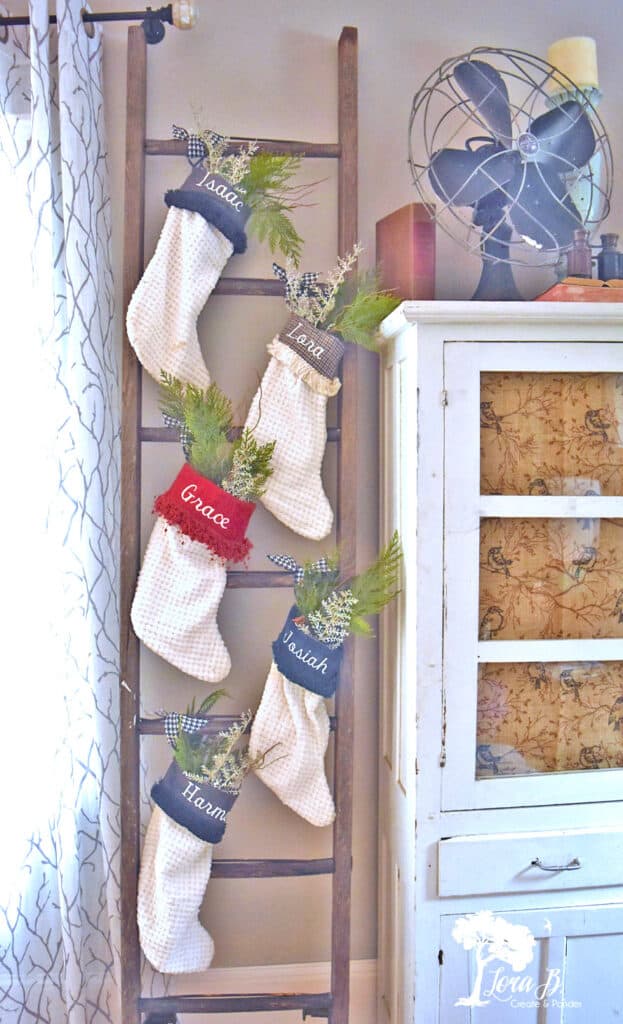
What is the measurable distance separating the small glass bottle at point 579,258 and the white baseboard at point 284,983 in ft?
4.83

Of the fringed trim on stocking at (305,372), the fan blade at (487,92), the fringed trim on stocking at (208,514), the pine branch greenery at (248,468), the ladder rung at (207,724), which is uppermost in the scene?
the fan blade at (487,92)

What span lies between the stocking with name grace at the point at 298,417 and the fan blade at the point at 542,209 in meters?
0.40

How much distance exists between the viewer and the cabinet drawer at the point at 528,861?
4.78 feet

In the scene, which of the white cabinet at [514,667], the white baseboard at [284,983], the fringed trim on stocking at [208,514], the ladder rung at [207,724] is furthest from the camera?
the white baseboard at [284,983]

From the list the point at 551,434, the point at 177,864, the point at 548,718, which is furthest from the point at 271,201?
→ the point at 177,864

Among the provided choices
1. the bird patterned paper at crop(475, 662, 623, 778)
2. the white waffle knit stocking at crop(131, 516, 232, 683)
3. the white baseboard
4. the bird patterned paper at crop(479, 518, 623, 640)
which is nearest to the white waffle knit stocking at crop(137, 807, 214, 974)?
the white baseboard

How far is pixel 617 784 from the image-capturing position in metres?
1.51

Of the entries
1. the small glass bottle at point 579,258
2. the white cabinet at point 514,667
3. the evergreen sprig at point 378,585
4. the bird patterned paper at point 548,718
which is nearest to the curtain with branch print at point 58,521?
the evergreen sprig at point 378,585

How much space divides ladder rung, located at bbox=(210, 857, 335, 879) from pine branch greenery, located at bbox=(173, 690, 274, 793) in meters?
0.18

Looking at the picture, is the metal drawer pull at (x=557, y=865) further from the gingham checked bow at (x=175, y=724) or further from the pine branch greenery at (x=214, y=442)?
the pine branch greenery at (x=214, y=442)

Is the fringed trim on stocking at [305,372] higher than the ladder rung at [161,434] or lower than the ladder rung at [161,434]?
higher

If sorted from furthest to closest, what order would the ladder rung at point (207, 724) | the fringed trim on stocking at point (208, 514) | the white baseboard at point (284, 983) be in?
the white baseboard at point (284, 983) < the ladder rung at point (207, 724) < the fringed trim on stocking at point (208, 514)

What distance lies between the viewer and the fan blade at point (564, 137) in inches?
59.7

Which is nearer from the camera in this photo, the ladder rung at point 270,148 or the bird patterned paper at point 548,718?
the bird patterned paper at point 548,718
